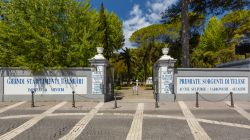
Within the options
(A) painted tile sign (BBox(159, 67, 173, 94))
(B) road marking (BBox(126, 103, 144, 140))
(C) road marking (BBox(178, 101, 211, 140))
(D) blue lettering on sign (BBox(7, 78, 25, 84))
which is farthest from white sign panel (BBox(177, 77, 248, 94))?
Answer: (D) blue lettering on sign (BBox(7, 78, 25, 84))

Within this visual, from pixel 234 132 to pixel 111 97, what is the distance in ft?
44.8

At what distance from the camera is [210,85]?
935 inches

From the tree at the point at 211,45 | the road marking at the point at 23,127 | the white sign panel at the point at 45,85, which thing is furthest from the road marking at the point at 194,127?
the tree at the point at 211,45

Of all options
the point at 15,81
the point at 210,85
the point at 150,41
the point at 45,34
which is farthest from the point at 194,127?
the point at 150,41

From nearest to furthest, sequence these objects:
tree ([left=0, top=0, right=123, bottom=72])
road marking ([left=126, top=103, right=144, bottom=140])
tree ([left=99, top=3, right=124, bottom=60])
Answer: road marking ([left=126, top=103, right=144, bottom=140])
tree ([left=0, top=0, right=123, bottom=72])
tree ([left=99, top=3, right=124, bottom=60])

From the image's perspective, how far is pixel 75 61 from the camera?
88.4ft

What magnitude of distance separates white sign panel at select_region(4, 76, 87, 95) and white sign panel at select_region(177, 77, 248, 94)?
6.06 metres

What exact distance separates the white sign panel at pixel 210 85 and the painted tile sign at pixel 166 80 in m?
0.56

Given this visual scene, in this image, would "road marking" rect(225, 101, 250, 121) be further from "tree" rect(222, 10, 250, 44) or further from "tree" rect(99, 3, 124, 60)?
"tree" rect(99, 3, 124, 60)

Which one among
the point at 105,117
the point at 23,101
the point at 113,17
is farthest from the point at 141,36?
the point at 105,117

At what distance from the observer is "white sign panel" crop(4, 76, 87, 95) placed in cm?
→ 2334

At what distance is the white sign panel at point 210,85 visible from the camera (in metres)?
23.7

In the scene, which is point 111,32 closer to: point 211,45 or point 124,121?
point 211,45

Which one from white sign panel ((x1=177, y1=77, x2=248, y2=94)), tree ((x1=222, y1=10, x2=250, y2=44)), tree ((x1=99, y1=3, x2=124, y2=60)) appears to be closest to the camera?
white sign panel ((x1=177, y1=77, x2=248, y2=94))
